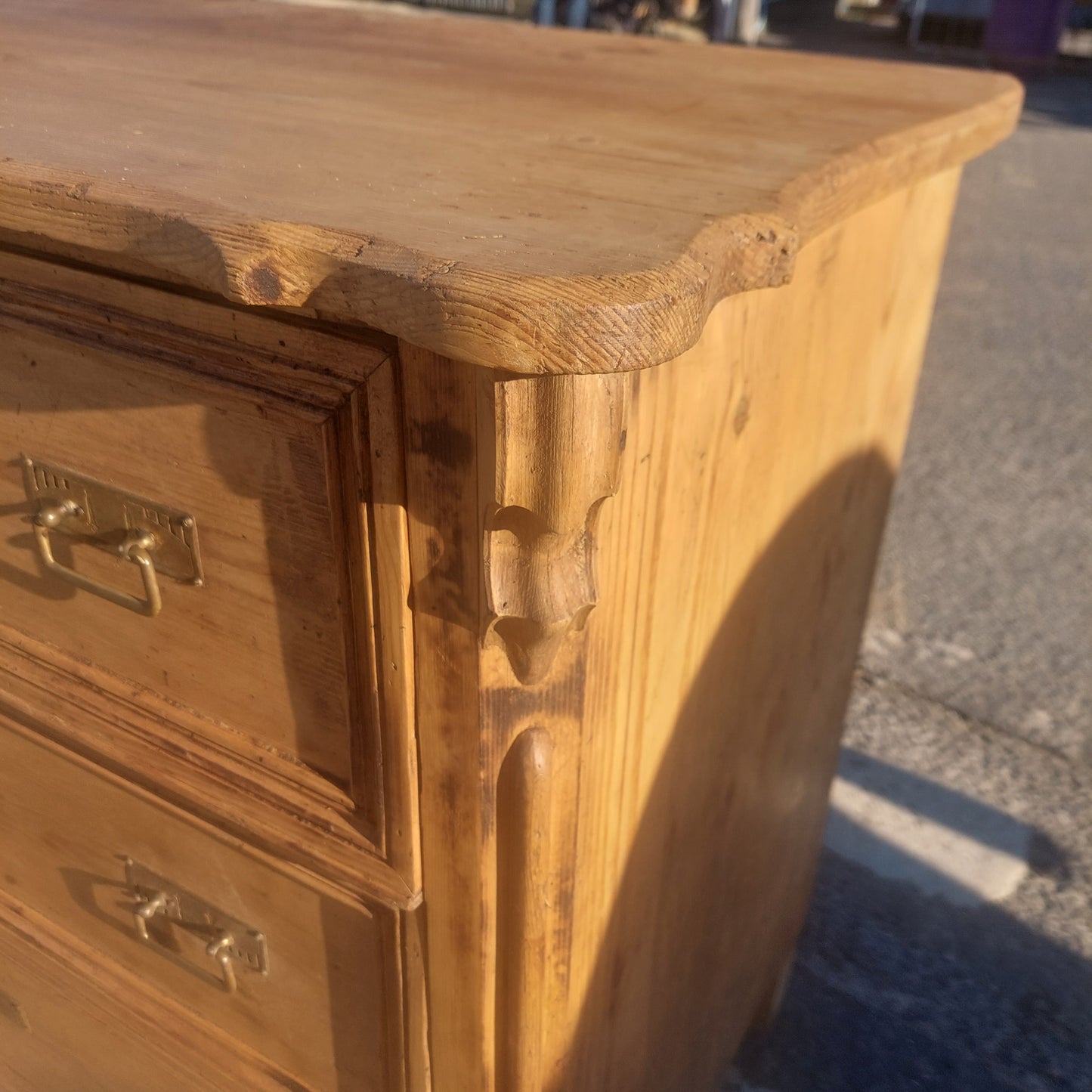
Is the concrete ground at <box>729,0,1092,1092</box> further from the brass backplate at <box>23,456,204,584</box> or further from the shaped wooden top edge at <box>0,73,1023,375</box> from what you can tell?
the shaped wooden top edge at <box>0,73,1023,375</box>

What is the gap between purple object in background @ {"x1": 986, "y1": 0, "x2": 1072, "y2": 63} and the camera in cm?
868

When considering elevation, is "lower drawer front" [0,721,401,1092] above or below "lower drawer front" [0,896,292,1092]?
above

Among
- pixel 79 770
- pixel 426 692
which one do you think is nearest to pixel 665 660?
pixel 426 692

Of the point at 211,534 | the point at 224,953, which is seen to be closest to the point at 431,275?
the point at 211,534

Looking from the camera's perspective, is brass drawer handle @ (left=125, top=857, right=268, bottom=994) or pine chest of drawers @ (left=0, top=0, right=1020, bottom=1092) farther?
brass drawer handle @ (left=125, top=857, right=268, bottom=994)

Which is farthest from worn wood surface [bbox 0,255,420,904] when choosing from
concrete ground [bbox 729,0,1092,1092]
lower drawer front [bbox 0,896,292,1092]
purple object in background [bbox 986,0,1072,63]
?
purple object in background [bbox 986,0,1072,63]

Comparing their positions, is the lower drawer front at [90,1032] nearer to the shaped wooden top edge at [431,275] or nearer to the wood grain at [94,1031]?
the wood grain at [94,1031]

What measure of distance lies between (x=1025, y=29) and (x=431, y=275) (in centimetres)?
1013

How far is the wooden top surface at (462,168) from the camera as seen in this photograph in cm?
34

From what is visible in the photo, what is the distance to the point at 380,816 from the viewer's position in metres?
0.53

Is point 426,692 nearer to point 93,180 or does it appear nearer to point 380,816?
point 380,816

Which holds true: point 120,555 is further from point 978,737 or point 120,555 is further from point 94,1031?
point 978,737

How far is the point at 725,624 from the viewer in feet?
2.18

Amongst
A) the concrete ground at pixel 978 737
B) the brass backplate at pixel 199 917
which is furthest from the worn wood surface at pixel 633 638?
the concrete ground at pixel 978 737
